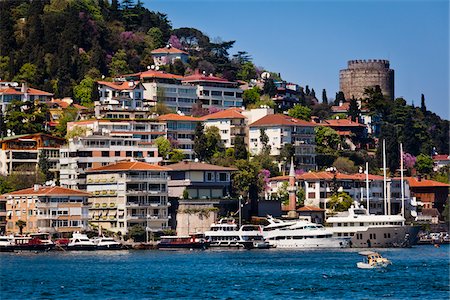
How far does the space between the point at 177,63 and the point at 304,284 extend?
96574 millimetres

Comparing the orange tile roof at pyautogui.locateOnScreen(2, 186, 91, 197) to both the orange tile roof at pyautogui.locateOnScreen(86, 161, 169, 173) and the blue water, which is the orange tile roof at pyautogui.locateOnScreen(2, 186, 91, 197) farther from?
the blue water

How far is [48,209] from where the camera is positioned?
112m

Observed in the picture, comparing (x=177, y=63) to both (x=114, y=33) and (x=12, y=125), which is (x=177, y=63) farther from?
(x=12, y=125)

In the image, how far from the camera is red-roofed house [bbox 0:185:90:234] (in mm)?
111750

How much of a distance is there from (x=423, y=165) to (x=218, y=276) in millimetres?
80481

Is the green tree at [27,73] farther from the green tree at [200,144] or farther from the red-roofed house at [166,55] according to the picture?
the green tree at [200,144]

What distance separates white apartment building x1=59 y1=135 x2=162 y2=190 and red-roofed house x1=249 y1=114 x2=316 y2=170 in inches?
782

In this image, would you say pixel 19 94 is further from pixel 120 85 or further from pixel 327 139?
pixel 327 139

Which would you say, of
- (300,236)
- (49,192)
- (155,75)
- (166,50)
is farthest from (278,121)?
(49,192)

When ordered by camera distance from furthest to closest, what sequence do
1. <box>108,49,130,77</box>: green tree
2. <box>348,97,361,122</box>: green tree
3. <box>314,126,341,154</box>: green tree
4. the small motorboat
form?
1. <box>348,97,361,122</box>: green tree
2. <box>108,49,130,77</box>: green tree
3. <box>314,126,341,154</box>: green tree
4. the small motorboat

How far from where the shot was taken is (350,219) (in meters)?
114

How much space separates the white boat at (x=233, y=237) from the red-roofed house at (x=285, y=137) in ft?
94.8

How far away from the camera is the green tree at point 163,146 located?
440 ft

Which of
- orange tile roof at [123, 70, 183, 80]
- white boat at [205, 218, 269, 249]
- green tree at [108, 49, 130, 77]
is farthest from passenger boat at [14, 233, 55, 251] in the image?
green tree at [108, 49, 130, 77]
